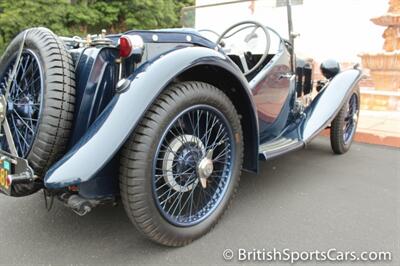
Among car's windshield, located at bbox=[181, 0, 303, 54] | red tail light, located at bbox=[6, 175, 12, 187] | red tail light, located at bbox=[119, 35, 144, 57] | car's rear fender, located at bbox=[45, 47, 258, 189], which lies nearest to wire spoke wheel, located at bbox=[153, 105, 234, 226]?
car's rear fender, located at bbox=[45, 47, 258, 189]

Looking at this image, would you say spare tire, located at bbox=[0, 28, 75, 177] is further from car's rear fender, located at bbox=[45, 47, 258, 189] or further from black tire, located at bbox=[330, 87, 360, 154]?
black tire, located at bbox=[330, 87, 360, 154]

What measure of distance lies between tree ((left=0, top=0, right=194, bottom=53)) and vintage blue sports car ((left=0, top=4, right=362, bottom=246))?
971cm

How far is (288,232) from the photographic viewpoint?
7.56 feet

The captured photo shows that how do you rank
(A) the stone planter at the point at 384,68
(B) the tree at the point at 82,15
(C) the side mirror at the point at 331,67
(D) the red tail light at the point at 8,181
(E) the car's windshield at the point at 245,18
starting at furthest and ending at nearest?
(B) the tree at the point at 82,15 → (A) the stone planter at the point at 384,68 → (C) the side mirror at the point at 331,67 → (E) the car's windshield at the point at 245,18 → (D) the red tail light at the point at 8,181

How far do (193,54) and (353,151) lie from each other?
9.60 feet

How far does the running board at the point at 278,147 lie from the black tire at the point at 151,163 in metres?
0.73

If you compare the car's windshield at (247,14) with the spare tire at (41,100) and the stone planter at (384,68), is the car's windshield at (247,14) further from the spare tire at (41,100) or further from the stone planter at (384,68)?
the stone planter at (384,68)

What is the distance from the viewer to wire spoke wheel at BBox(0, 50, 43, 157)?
77.0 inches

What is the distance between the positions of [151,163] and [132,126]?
219mm

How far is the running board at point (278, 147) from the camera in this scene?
2668mm

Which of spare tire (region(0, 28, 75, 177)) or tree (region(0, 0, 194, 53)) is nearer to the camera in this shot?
spare tire (region(0, 28, 75, 177))

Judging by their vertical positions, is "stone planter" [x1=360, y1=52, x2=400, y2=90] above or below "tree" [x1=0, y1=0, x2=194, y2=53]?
below

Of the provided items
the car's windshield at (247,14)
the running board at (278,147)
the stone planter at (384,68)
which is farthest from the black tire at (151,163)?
the stone planter at (384,68)

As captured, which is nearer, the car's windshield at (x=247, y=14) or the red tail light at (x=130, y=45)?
the red tail light at (x=130, y=45)
